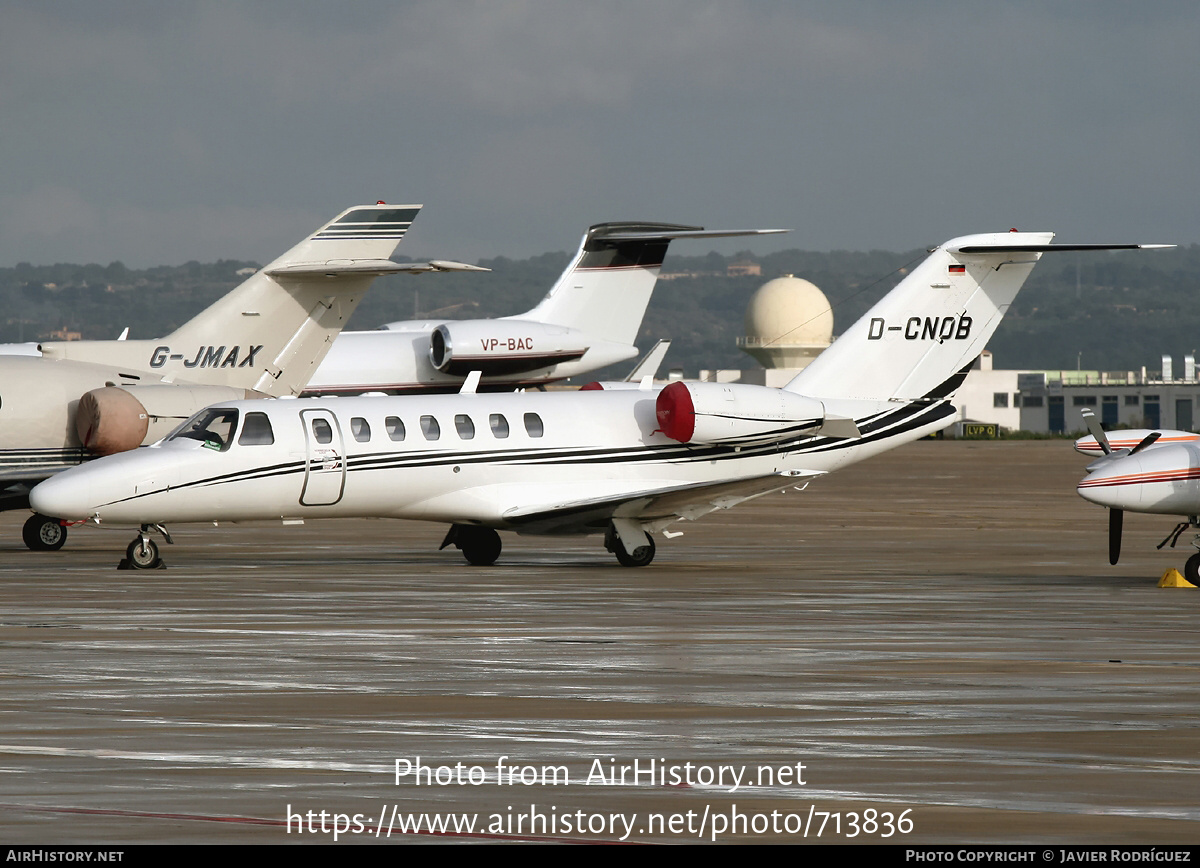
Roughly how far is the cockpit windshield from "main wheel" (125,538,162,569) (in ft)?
5.52

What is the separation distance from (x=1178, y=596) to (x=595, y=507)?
28.6 ft

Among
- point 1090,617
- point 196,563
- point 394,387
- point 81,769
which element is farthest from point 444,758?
point 394,387

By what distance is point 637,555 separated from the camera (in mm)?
28922

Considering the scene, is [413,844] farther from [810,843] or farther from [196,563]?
[196,563]

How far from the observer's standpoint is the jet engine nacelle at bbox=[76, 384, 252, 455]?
31391 mm

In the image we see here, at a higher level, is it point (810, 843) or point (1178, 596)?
point (810, 843)

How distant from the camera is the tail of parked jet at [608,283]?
46062 mm

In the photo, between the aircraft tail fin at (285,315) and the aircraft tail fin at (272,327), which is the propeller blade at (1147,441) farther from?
the aircraft tail fin at (285,315)

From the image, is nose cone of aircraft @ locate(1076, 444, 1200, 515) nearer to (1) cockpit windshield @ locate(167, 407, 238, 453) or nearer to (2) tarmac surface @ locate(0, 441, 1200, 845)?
(2) tarmac surface @ locate(0, 441, 1200, 845)

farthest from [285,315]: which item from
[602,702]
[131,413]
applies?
[602,702]

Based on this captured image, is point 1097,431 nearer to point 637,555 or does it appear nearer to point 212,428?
point 637,555

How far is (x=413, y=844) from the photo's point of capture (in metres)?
8.75

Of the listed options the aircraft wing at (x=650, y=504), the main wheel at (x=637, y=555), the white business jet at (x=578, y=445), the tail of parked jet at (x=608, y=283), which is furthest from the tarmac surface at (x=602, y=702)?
the tail of parked jet at (x=608, y=283)

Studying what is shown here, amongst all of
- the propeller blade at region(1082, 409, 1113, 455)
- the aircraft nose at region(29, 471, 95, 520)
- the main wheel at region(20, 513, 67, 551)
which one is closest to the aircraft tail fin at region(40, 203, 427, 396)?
the main wheel at region(20, 513, 67, 551)
